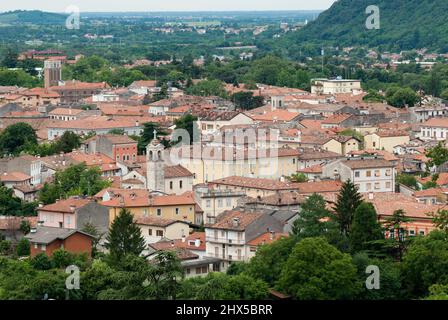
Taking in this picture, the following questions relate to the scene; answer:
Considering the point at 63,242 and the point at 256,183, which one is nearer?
the point at 63,242

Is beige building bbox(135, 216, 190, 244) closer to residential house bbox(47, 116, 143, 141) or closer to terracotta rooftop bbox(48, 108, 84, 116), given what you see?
residential house bbox(47, 116, 143, 141)

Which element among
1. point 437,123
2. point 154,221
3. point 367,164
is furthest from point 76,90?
point 154,221

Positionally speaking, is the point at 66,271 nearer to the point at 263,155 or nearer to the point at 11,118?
the point at 263,155

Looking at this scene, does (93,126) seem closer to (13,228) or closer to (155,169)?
(155,169)

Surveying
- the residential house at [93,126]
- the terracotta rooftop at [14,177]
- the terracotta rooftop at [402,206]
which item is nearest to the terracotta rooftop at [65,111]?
the residential house at [93,126]

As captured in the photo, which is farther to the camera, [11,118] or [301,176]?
[11,118]

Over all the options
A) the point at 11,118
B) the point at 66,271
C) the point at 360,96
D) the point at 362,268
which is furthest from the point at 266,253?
the point at 360,96
